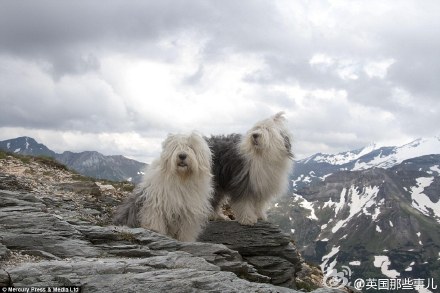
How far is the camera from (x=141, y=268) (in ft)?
25.8

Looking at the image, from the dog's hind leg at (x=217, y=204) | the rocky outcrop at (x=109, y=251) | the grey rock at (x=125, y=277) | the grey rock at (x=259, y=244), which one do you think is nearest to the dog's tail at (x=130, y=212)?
the rocky outcrop at (x=109, y=251)

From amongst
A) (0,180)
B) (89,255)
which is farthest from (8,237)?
(0,180)

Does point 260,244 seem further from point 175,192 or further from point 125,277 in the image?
point 125,277

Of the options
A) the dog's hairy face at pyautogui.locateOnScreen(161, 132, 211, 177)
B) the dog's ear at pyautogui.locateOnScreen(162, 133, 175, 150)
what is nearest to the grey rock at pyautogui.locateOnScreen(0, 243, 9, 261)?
the dog's hairy face at pyautogui.locateOnScreen(161, 132, 211, 177)

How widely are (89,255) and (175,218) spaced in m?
3.53

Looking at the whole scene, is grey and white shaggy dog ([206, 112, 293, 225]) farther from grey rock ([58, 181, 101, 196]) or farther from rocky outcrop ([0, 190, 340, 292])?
grey rock ([58, 181, 101, 196])

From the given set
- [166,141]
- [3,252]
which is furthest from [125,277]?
[166,141]

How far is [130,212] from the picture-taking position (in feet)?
40.4

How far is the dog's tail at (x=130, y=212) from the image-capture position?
12178 mm

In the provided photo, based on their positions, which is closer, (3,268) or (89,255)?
(3,268)

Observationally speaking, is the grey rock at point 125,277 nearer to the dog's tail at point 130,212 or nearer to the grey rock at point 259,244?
the dog's tail at point 130,212

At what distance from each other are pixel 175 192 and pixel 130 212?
4.42ft

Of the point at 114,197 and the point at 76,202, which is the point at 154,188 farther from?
the point at 114,197

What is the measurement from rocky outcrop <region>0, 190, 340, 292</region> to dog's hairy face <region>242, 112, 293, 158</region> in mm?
3942
